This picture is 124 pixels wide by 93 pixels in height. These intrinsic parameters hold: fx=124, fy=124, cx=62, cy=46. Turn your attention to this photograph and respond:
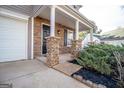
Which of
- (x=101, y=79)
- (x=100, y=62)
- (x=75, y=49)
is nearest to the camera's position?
(x=101, y=79)

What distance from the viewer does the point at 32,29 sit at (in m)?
6.29

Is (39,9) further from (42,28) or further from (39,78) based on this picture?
(39,78)

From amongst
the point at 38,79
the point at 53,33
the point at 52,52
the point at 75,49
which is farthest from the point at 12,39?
the point at 75,49

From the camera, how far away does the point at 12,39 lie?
222 inches

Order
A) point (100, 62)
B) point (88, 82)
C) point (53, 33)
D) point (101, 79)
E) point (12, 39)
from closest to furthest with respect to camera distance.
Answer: point (88, 82) < point (101, 79) < point (100, 62) < point (53, 33) < point (12, 39)

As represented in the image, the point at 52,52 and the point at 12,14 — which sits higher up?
the point at 12,14

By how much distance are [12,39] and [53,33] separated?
208cm

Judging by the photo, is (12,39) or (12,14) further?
(12,39)

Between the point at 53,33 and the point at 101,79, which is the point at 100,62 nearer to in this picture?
the point at 101,79

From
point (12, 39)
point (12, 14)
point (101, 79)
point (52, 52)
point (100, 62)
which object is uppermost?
point (12, 14)

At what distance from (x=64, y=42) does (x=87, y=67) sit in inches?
205

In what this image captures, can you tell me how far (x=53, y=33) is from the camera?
4.85m

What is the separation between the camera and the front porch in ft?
15.6

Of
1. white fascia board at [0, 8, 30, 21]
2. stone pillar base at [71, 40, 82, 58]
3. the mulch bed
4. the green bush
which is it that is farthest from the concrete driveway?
white fascia board at [0, 8, 30, 21]
